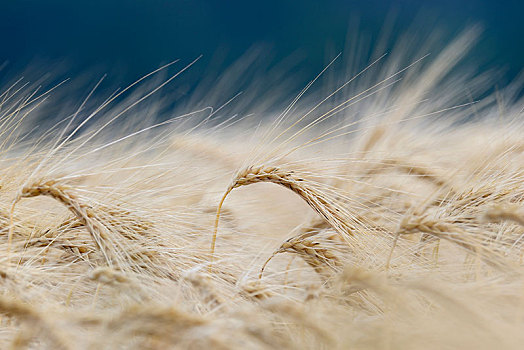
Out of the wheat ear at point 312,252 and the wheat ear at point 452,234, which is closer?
the wheat ear at point 452,234

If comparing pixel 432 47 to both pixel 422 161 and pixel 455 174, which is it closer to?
pixel 422 161

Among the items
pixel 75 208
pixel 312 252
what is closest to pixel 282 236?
pixel 312 252

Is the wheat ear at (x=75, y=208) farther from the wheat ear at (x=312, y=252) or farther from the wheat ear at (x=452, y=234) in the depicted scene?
the wheat ear at (x=452, y=234)

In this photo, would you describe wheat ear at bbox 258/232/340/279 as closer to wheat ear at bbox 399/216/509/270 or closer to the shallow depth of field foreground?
the shallow depth of field foreground

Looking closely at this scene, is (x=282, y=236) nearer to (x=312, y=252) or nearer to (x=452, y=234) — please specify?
(x=312, y=252)

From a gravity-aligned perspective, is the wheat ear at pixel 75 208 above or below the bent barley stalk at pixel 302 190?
below

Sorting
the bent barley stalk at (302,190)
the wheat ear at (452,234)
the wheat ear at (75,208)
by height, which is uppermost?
the bent barley stalk at (302,190)

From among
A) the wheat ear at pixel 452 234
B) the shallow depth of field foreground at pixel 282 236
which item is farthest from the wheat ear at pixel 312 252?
the wheat ear at pixel 452 234

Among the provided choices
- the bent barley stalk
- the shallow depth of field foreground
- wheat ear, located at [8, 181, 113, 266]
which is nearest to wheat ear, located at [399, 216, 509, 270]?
the shallow depth of field foreground
